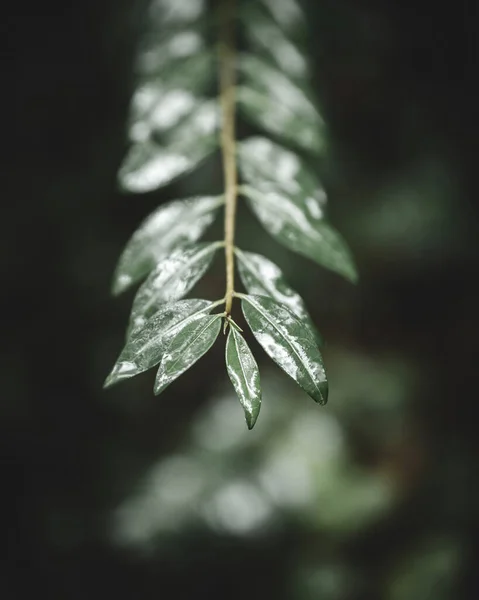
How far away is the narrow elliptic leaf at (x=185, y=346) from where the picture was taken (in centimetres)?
46

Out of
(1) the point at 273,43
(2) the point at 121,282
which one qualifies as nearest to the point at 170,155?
(2) the point at 121,282

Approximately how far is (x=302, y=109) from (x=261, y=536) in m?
1.18

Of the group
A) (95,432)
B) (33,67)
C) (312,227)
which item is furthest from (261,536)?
(33,67)

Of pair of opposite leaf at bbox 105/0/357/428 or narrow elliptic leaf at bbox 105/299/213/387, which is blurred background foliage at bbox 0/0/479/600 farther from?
narrow elliptic leaf at bbox 105/299/213/387

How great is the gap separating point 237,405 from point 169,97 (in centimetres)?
107

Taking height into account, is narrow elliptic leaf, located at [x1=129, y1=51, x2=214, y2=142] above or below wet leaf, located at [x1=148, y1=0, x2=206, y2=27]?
below

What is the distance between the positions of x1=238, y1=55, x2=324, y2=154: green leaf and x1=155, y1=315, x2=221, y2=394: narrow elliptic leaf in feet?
1.41

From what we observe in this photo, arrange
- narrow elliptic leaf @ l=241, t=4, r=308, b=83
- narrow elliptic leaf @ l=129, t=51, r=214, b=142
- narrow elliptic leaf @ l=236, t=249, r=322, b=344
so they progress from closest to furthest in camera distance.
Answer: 1. narrow elliptic leaf @ l=236, t=249, r=322, b=344
2. narrow elliptic leaf @ l=129, t=51, r=214, b=142
3. narrow elliptic leaf @ l=241, t=4, r=308, b=83

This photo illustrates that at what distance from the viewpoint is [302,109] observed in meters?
0.86

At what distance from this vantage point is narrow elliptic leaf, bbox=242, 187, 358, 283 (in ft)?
2.12

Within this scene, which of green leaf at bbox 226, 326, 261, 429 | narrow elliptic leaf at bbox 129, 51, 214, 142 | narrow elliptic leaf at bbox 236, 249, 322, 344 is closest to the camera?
green leaf at bbox 226, 326, 261, 429

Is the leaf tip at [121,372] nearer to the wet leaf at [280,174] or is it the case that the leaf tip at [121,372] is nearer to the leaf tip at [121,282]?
the leaf tip at [121,282]

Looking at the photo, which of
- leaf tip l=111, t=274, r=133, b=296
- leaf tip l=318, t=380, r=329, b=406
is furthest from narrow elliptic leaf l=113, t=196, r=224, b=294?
leaf tip l=318, t=380, r=329, b=406

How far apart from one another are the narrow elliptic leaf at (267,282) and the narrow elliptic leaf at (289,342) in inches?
1.7
